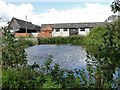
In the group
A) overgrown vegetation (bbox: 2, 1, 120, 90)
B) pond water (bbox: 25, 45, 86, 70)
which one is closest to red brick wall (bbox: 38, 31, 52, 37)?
pond water (bbox: 25, 45, 86, 70)

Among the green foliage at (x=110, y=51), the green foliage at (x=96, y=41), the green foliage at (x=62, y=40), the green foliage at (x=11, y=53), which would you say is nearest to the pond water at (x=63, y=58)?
the green foliage at (x=96, y=41)

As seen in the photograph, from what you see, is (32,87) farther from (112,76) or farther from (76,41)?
(76,41)

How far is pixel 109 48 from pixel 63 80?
Result: 45.9 inches

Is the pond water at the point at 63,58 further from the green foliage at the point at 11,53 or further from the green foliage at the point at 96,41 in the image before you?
the green foliage at the point at 11,53

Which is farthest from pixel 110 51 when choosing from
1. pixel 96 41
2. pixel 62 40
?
pixel 62 40

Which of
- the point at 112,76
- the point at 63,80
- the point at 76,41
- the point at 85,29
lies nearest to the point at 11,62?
the point at 63,80

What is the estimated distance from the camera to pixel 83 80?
4426 mm

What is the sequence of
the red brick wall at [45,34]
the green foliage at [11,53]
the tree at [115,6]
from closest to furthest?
1. the tree at [115,6]
2. the green foliage at [11,53]
3. the red brick wall at [45,34]

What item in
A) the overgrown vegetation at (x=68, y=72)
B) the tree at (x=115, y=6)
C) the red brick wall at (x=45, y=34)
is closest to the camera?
the tree at (x=115, y=6)

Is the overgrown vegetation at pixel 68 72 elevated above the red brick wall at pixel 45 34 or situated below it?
above

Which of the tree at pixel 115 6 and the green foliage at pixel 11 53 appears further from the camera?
the green foliage at pixel 11 53

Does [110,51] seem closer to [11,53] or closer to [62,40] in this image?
[11,53]

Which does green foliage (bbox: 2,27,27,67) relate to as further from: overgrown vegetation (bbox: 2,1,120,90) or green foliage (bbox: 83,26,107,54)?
green foliage (bbox: 83,26,107,54)

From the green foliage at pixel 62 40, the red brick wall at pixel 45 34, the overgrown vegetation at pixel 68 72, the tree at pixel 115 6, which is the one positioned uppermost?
the tree at pixel 115 6
